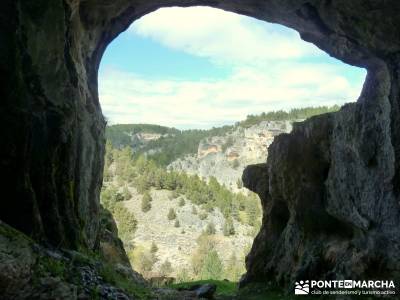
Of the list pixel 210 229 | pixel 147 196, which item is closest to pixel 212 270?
pixel 210 229

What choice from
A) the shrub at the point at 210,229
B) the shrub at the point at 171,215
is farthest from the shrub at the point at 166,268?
the shrub at the point at 171,215

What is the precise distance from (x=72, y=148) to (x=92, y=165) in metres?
4.07

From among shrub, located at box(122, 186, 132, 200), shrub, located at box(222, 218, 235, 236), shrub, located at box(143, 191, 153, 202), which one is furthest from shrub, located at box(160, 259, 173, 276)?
shrub, located at box(122, 186, 132, 200)

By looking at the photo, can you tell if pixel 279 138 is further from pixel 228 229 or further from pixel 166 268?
pixel 228 229

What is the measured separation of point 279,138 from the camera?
28.9 meters

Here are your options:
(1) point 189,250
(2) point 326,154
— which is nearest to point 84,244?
(2) point 326,154

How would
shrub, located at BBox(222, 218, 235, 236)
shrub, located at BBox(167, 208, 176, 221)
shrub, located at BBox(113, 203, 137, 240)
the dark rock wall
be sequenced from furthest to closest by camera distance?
shrub, located at BBox(167, 208, 176, 221), shrub, located at BBox(222, 218, 235, 236), shrub, located at BBox(113, 203, 137, 240), the dark rock wall

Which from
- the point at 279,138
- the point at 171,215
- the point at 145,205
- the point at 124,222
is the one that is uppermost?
the point at 279,138

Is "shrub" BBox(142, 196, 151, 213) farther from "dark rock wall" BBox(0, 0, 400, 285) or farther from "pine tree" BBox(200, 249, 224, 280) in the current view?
"dark rock wall" BBox(0, 0, 400, 285)

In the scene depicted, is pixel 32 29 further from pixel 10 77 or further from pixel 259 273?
pixel 259 273

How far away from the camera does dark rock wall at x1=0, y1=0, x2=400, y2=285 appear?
1520cm

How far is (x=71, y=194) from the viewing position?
18.5 m

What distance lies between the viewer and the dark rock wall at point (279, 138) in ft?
49.9

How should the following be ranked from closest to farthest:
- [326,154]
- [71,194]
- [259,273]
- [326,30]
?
1. [71,194]
2. [326,30]
3. [326,154]
4. [259,273]
